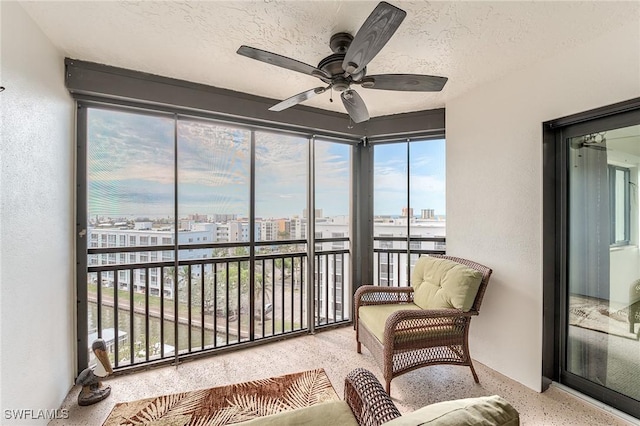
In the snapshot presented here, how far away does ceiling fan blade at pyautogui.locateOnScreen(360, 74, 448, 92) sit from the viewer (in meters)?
1.73

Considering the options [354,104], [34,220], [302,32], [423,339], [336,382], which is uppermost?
[302,32]

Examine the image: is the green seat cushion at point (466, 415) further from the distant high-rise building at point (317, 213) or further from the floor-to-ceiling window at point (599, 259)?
the distant high-rise building at point (317, 213)

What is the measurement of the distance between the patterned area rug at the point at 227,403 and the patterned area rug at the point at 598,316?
1945mm

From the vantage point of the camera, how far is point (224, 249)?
281 cm

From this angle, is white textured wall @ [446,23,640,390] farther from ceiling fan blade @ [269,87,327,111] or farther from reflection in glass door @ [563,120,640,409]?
ceiling fan blade @ [269,87,327,111]

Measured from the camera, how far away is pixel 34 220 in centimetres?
169

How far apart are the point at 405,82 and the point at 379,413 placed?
1.75 meters

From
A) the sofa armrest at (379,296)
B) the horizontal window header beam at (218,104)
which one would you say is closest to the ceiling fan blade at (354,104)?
the horizontal window header beam at (218,104)

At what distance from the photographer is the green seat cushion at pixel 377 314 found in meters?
2.24

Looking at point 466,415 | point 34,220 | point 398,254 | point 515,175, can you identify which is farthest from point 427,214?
point 34,220

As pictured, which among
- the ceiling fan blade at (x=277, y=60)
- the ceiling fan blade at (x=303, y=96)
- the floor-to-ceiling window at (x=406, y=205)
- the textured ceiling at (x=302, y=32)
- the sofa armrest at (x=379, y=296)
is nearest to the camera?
the ceiling fan blade at (x=277, y=60)

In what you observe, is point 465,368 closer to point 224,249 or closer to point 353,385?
point 353,385

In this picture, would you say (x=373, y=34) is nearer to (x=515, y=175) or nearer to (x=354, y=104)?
(x=354, y=104)

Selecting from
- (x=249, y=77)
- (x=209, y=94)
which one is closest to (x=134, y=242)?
(x=209, y=94)
